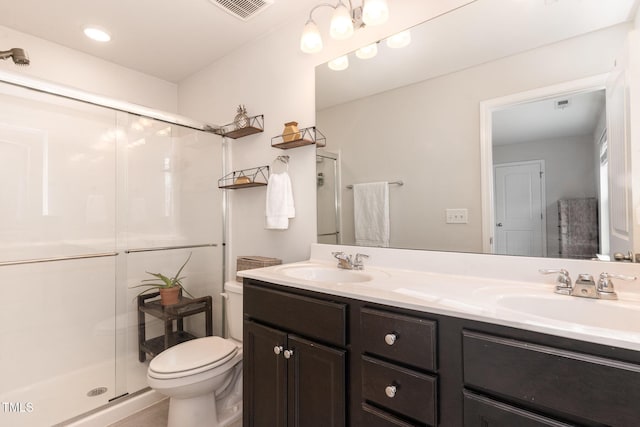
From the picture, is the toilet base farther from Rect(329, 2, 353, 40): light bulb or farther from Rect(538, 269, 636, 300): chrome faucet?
Rect(329, 2, 353, 40): light bulb

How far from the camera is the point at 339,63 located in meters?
1.74

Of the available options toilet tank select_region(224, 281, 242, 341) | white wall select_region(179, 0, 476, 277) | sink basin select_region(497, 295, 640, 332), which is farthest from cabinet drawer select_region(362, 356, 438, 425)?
toilet tank select_region(224, 281, 242, 341)

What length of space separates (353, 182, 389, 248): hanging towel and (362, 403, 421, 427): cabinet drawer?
30.0 inches

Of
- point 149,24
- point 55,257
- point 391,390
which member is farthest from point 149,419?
point 149,24

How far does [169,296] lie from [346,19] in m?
2.05

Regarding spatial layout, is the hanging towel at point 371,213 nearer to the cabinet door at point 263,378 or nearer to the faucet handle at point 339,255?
the faucet handle at point 339,255

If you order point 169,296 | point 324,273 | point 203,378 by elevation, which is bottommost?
point 203,378

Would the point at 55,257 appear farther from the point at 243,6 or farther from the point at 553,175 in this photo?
the point at 553,175

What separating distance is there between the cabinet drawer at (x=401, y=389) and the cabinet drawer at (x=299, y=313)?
139mm

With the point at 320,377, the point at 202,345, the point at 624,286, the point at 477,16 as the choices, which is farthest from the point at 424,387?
the point at 477,16

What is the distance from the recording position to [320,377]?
1.15 m

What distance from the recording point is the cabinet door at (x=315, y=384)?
3.59 feet

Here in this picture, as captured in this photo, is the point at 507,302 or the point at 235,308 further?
the point at 235,308

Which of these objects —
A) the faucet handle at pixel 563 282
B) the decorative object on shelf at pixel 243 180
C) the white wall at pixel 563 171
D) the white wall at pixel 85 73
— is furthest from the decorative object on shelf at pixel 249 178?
the faucet handle at pixel 563 282
